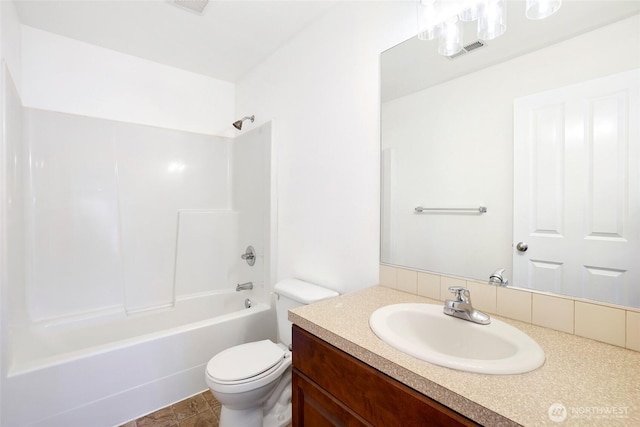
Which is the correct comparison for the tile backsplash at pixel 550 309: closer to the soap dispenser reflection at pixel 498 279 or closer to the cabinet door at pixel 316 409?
the soap dispenser reflection at pixel 498 279

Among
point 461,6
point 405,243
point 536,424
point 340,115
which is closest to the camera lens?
point 536,424

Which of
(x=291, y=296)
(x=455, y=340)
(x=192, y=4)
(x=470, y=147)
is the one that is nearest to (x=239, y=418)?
(x=291, y=296)

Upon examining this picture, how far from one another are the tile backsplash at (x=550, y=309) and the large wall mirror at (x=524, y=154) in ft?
0.11

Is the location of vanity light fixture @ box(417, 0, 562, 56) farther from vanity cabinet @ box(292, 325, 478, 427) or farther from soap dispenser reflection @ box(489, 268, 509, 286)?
vanity cabinet @ box(292, 325, 478, 427)

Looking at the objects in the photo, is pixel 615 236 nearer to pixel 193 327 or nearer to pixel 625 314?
pixel 625 314

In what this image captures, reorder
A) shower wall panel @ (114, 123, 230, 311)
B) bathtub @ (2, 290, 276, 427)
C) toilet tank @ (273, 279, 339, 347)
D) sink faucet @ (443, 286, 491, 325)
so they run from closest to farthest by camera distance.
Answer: sink faucet @ (443, 286, 491, 325) < bathtub @ (2, 290, 276, 427) < toilet tank @ (273, 279, 339, 347) < shower wall panel @ (114, 123, 230, 311)

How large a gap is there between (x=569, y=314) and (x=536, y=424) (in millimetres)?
539

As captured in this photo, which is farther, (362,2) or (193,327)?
(193,327)

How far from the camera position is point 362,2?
4.83 feet

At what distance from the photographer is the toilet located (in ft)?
4.21

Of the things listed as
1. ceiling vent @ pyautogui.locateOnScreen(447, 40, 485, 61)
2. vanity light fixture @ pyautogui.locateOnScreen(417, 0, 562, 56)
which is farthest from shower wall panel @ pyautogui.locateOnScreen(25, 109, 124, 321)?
ceiling vent @ pyautogui.locateOnScreen(447, 40, 485, 61)

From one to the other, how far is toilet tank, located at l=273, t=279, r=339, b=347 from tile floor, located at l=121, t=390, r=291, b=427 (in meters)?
0.50

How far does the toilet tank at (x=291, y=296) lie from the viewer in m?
1.53

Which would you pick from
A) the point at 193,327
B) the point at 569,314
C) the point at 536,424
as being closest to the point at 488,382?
the point at 536,424
